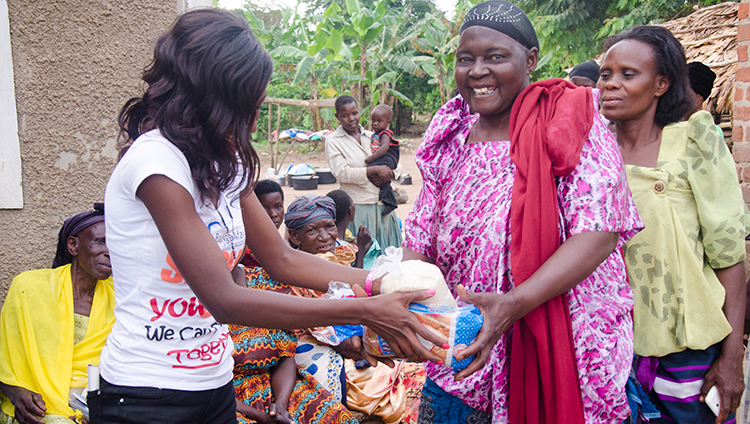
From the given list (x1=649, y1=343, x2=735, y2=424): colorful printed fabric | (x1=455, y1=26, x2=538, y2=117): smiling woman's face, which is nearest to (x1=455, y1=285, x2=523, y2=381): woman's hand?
(x1=455, y1=26, x2=538, y2=117): smiling woman's face

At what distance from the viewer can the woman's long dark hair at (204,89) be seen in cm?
145

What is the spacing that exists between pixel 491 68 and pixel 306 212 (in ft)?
7.62

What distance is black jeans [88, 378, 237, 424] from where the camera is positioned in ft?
4.89

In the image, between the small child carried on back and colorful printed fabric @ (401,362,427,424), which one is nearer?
colorful printed fabric @ (401,362,427,424)

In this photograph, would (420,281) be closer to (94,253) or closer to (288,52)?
(94,253)

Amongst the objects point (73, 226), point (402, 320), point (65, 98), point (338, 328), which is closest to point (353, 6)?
point (65, 98)

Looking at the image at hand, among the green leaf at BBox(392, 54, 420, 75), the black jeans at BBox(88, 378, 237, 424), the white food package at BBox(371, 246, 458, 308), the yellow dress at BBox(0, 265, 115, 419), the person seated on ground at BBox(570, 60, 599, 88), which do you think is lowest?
the yellow dress at BBox(0, 265, 115, 419)

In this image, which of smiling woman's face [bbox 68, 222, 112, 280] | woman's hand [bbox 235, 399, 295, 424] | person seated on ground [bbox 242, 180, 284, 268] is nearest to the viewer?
smiling woman's face [bbox 68, 222, 112, 280]

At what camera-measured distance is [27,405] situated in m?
2.37

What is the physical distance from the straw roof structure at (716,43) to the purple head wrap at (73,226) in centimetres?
509

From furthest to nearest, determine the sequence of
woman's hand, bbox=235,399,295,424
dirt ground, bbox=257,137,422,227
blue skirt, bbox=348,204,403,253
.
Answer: dirt ground, bbox=257,137,422,227 → blue skirt, bbox=348,204,403,253 → woman's hand, bbox=235,399,295,424

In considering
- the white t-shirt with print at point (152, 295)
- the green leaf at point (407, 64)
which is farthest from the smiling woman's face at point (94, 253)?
the green leaf at point (407, 64)

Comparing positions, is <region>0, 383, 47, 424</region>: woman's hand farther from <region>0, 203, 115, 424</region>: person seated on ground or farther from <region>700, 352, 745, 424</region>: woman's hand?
<region>700, 352, 745, 424</region>: woman's hand

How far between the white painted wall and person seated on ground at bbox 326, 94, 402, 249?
3.40 m
